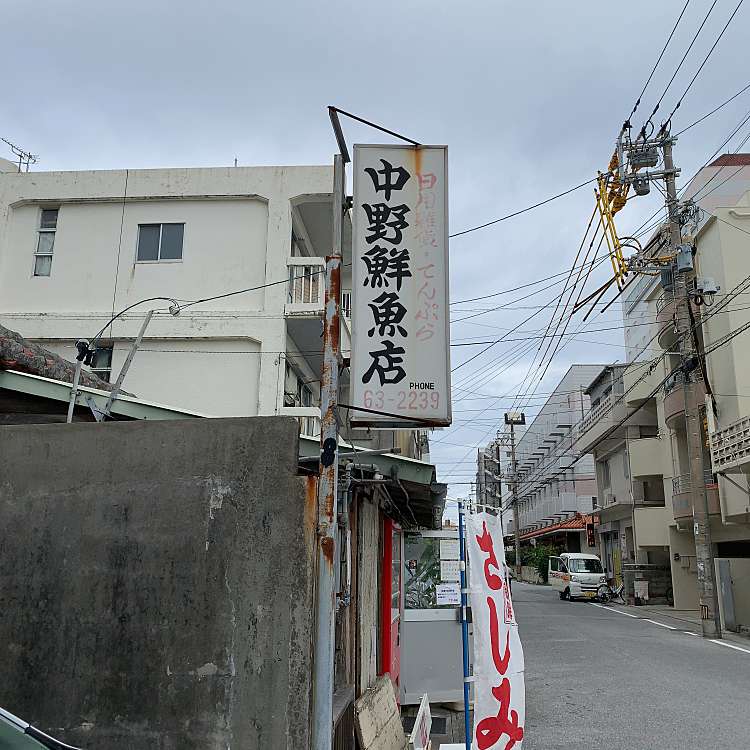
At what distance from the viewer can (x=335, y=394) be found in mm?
4609

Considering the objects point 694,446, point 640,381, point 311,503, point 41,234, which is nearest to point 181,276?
point 41,234

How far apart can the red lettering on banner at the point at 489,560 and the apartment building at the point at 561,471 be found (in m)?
43.5

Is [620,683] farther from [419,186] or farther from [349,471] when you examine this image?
[419,186]

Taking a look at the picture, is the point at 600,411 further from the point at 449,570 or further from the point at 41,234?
the point at 449,570

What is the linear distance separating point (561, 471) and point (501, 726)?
56.1m

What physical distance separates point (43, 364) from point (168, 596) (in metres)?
5.15

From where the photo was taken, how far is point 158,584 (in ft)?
15.9

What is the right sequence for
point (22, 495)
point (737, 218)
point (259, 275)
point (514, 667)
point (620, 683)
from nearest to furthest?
point (22, 495)
point (514, 667)
point (620, 683)
point (259, 275)
point (737, 218)

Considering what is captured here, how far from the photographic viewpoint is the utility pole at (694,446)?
20312mm

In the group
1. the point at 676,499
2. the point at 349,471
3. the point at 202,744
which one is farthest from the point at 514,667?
the point at 676,499

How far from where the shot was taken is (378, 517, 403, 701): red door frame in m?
9.59

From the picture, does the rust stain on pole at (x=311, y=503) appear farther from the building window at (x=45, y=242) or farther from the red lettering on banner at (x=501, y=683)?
the building window at (x=45, y=242)

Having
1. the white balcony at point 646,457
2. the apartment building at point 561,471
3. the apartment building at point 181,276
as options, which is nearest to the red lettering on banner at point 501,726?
the apartment building at point 181,276

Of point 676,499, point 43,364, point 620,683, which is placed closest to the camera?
point 43,364
